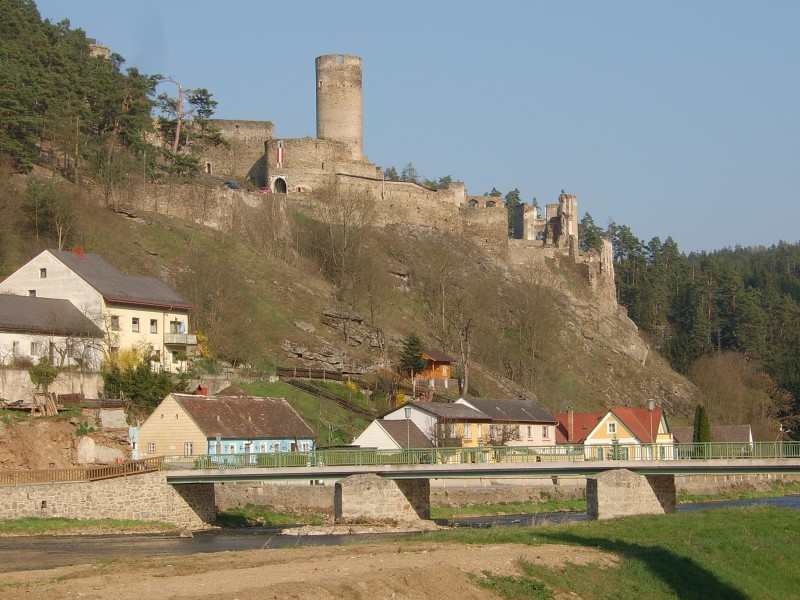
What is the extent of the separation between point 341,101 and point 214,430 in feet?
180

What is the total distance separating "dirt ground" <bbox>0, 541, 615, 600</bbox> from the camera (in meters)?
23.4

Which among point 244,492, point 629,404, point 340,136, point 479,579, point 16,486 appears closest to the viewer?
point 479,579

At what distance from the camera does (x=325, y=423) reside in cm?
6212

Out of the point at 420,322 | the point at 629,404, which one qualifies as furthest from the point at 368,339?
the point at 629,404

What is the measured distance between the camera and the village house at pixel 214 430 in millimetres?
50906

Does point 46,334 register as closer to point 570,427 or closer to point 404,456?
point 404,456

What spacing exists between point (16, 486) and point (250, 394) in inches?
789

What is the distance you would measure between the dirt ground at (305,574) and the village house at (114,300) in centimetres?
3045

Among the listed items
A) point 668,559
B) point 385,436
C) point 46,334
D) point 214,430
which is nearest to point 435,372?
point 385,436

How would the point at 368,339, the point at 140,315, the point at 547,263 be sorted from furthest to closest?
the point at 547,263 → the point at 368,339 → the point at 140,315

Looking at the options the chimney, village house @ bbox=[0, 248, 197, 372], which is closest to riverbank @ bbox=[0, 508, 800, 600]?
village house @ bbox=[0, 248, 197, 372]

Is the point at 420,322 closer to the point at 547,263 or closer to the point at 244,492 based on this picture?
the point at 547,263

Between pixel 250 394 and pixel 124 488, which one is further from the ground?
pixel 250 394

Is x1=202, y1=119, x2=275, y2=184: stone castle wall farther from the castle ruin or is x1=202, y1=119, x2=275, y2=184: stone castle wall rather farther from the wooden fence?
the wooden fence
